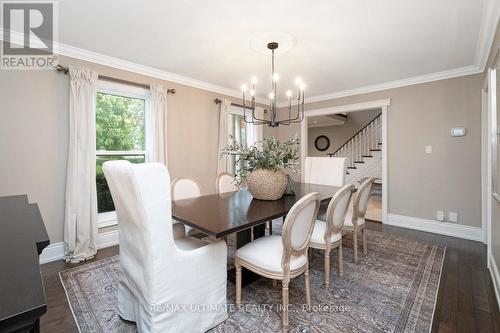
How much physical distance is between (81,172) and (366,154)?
6856 millimetres

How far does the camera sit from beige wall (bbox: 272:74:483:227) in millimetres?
3471

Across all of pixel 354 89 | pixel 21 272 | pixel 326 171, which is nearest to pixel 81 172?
pixel 21 272

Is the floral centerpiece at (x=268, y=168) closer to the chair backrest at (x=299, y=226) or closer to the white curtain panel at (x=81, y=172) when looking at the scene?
the chair backrest at (x=299, y=226)

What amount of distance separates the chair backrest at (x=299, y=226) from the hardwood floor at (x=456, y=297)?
109cm

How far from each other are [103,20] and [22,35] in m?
1.04

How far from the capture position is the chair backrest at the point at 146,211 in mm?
1348

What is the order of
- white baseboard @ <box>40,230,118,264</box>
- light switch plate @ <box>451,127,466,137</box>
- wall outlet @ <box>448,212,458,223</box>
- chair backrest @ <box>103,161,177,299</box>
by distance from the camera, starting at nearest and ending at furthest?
chair backrest @ <box>103,161,177,299</box> < white baseboard @ <box>40,230,118,264</box> < light switch plate @ <box>451,127,466,137</box> < wall outlet @ <box>448,212,458,223</box>

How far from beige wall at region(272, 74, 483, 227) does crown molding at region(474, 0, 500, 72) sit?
0.59 meters

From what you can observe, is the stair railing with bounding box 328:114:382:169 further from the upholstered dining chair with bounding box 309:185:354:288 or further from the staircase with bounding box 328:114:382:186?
the upholstered dining chair with bounding box 309:185:354:288

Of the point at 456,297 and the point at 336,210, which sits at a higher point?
the point at 336,210

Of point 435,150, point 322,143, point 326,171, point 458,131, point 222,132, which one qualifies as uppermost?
point 322,143

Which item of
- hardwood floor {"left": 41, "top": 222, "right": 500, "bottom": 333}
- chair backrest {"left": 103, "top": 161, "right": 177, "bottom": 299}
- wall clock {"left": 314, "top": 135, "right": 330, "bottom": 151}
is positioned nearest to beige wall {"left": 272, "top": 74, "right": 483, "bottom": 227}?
hardwood floor {"left": 41, "top": 222, "right": 500, "bottom": 333}

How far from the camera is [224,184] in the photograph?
3184 mm

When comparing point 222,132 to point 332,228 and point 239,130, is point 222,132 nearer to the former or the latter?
point 239,130
